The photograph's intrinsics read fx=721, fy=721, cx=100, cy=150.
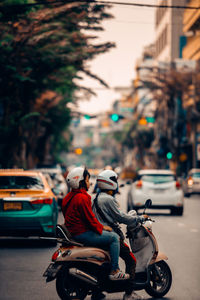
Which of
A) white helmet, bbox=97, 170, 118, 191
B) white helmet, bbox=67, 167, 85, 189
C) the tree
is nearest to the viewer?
white helmet, bbox=67, 167, 85, 189

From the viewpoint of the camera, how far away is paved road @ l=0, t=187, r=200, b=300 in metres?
9.01

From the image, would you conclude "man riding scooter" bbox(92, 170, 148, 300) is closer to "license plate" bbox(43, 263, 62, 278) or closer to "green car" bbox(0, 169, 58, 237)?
"license plate" bbox(43, 263, 62, 278)

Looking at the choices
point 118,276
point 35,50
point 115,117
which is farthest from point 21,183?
point 115,117

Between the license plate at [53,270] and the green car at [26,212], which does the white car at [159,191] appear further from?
the license plate at [53,270]

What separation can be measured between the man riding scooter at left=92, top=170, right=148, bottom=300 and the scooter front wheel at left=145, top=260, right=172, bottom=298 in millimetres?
451

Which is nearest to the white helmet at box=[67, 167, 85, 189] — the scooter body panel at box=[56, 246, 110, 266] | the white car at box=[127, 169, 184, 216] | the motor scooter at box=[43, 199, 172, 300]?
the motor scooter at box=[43, 199, 172, 300]

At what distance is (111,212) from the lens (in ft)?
27.0

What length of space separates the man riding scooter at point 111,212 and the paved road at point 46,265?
677 millimetres

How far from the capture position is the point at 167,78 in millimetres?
58969

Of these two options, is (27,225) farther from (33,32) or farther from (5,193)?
(33,32)

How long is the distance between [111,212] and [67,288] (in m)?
1.01

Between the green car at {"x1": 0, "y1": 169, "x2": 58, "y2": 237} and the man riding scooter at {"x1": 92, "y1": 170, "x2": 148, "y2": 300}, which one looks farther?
the green car at {"x1": 0, "y1": 169, "x2": 58, "y2": 237}

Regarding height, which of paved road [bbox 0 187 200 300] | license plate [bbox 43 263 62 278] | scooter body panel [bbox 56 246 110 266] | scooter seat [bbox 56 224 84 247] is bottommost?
paved road [bbox 0 187 200 300]

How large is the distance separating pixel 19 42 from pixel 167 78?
36349 millimetres
